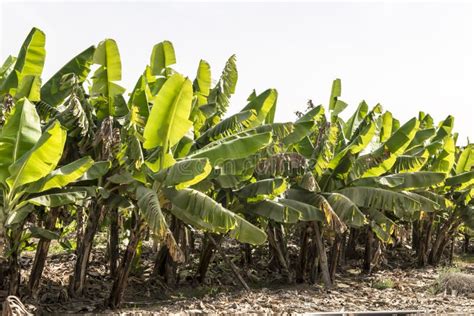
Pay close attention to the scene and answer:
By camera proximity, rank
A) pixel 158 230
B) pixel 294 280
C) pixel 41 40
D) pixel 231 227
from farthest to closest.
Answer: pixel 294 280
pixel 41 40
pixel 231 227
pixel 158 230

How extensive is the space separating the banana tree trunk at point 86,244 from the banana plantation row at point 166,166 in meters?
0.02

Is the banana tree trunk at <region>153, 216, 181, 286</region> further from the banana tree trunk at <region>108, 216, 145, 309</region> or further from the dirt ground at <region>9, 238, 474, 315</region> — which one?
the banana tree trunk at <region>108, 216, 145, 309</region>

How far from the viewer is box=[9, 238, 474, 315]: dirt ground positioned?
1140cm

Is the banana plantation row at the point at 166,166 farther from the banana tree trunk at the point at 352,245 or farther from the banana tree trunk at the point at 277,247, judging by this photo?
the banana tree trunk at the point at 352,245

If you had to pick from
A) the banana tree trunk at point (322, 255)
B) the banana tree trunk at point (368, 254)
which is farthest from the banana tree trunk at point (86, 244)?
the banana tree trunk at point (368, 254)

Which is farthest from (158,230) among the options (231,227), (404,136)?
(404,136)

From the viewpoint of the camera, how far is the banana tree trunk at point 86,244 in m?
11.2

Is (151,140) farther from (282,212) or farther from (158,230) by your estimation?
(282,212)

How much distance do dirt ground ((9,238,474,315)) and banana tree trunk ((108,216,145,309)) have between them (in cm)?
26

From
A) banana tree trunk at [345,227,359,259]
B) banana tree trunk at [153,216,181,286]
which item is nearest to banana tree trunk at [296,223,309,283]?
banana tree trunk at [153,216,181,286]

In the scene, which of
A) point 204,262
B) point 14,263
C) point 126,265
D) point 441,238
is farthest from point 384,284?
point 14,263

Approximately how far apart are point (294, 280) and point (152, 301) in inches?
181

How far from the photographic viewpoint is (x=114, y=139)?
32.5 feet

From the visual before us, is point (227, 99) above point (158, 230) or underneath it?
above
